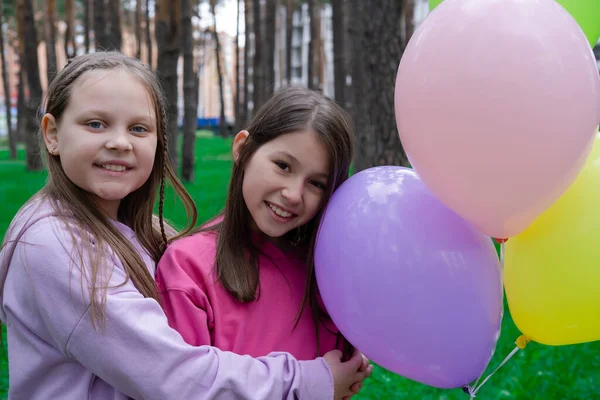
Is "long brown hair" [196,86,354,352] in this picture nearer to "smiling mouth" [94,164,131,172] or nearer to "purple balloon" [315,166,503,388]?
"purple balloon" [315,166,503,388]

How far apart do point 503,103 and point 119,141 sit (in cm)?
91

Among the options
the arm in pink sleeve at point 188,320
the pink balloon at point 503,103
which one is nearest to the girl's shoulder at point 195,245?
the arm in pink sleeve at point 188,320

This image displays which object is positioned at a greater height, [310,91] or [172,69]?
[310,91]

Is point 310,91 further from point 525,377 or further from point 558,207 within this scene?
point 525,377

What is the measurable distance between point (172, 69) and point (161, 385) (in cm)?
689

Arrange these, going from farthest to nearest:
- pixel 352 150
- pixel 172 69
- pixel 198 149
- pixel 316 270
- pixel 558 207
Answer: pixel 198 149
pixel 172 69
pixel 352 150
pixel 316 270
pixel 558 207

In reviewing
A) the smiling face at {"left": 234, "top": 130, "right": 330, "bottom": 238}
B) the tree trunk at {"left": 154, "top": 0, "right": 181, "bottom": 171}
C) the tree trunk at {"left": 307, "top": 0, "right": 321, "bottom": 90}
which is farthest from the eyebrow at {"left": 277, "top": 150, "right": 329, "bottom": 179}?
the tree trunk at {"left": 307, "top": 0, "right": 321, "bottom": 90}

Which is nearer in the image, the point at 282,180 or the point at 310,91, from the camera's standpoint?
the point at 282,180

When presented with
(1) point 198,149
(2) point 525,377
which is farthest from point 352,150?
(1) point 198,149

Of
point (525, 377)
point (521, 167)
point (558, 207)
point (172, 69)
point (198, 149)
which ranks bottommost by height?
point (198, 149)

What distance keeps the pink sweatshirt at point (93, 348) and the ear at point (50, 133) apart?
Result: 0.19 m

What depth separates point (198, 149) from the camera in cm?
1827

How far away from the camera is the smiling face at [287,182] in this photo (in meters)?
1.58

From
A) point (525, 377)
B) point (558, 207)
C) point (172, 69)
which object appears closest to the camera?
point (558, 207)
